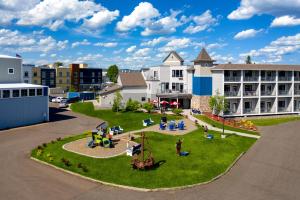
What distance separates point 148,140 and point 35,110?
19.7 m

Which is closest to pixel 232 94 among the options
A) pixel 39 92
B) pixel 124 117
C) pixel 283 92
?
pixel 283 92

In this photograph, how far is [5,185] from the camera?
19.3 m

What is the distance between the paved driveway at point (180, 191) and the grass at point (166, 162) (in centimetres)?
99

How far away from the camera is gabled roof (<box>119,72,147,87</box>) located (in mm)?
58688

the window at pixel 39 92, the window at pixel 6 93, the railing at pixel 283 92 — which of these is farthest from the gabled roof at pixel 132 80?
the railing at pixel 283 92

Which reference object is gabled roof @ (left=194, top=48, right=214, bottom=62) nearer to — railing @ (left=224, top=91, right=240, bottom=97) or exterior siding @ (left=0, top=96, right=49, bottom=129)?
railing @ (left=224, top=91, right=240, bottom=97)

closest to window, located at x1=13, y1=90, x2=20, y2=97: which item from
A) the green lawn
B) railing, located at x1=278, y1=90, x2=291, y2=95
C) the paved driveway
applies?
the paved driveway

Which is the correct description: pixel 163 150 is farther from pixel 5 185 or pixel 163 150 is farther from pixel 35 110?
pixel 35 110

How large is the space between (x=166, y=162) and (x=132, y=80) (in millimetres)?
37156

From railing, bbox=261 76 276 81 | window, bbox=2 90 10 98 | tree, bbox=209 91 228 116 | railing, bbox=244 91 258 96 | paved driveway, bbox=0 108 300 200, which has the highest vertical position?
railing, bbox=261 76 276 81

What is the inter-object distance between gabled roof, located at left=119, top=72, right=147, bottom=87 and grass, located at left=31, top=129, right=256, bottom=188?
27.1 m

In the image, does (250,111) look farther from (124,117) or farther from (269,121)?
(124,117)

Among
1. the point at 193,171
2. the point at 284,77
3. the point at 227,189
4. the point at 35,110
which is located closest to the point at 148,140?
the point at 193,171

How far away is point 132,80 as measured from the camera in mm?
60031
